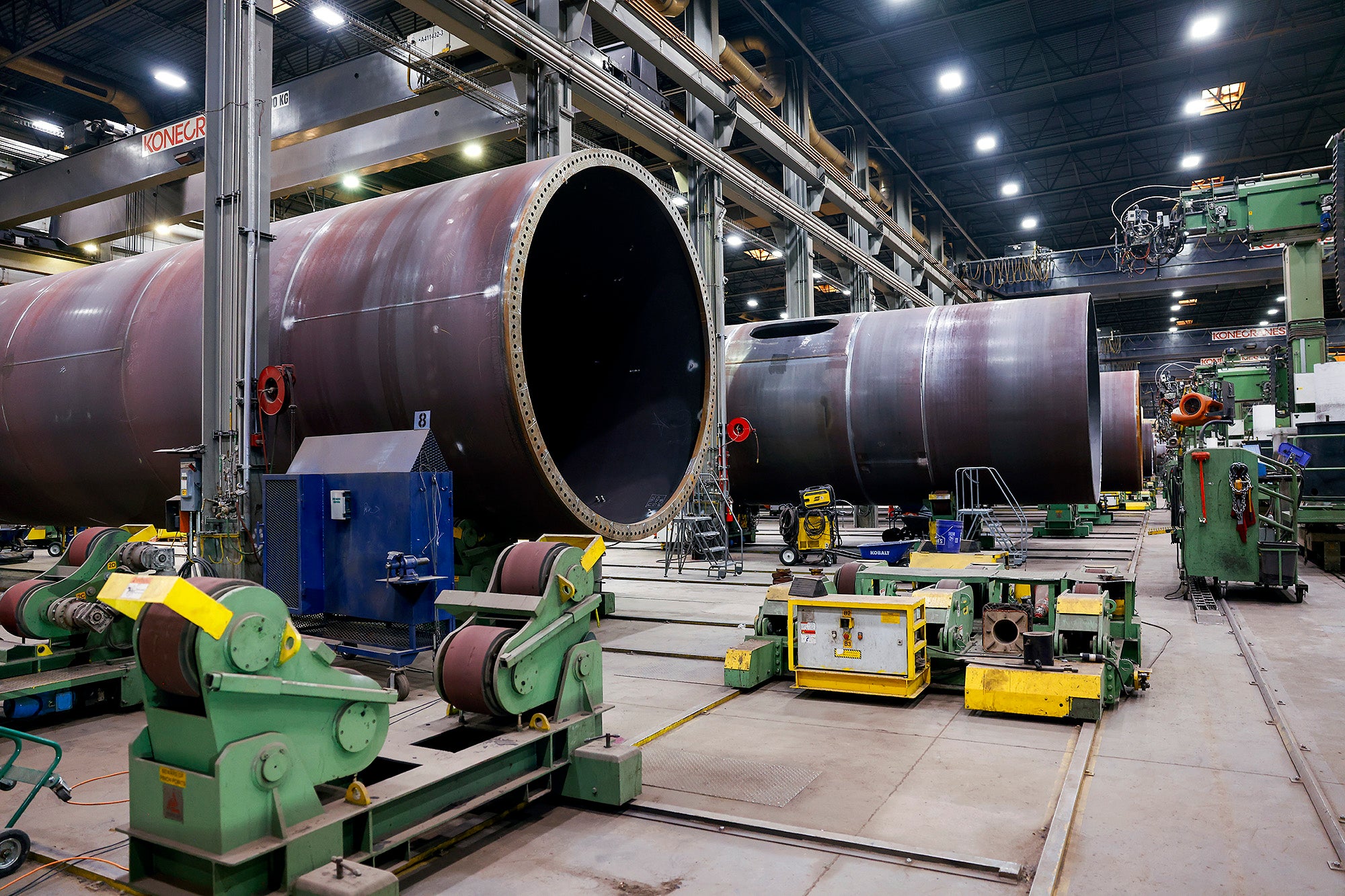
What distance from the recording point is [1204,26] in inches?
637

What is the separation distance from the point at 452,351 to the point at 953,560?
4703mm

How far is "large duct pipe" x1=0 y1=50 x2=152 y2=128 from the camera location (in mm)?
13781

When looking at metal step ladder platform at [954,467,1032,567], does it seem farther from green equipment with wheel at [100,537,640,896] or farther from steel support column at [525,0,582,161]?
green equipment with wheel at [100,537,640,896]

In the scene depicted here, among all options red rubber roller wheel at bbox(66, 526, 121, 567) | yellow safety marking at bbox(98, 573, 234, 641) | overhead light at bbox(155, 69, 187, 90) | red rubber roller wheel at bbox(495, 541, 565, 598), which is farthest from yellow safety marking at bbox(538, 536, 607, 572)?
overhead light at bbox(155, 69, 187, 90)

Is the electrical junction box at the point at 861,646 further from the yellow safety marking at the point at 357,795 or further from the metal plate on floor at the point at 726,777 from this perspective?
the yellow safety marking at the point at 357,795

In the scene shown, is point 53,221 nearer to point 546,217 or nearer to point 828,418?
point 546,217

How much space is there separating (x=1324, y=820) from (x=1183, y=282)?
2664cm

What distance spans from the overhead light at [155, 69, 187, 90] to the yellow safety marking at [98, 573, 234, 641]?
50.9 ft

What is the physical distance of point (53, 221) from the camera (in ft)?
45.8

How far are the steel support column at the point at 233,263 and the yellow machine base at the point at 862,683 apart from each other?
151 inches

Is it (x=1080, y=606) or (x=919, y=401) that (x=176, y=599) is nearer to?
(x=1080, y=606)

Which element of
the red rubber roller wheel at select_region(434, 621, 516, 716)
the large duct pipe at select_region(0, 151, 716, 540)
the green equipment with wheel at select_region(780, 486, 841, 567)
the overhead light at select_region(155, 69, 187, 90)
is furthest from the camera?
the overhead light at select_region(155, 69, 187, 90)

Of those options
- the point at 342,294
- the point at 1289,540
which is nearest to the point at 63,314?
the point at 342,294

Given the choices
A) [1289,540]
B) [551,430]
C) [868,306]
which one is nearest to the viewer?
[551,430]
